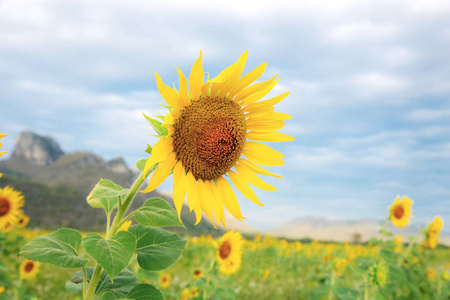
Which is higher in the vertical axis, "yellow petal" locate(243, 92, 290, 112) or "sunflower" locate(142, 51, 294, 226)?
"yellow petal" locate(243, 92, 290, 112)

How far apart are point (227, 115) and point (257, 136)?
0.76 feet

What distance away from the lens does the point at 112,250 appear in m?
1.30

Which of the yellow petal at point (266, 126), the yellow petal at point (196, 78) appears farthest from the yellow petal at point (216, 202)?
the yellow petal at point (196, 78)

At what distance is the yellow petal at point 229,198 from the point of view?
1733 mm

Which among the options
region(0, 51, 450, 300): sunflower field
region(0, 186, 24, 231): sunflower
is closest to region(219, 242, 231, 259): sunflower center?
region(0, 51, 450, 300): sunflower field

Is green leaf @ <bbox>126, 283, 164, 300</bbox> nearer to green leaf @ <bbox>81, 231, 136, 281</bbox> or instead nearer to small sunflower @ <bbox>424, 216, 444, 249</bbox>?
green leaf @ <bbox>81, 231, 136, 281</bbox>

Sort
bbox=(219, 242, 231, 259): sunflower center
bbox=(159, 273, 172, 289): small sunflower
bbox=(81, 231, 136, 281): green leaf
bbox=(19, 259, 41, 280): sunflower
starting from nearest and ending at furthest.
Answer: bbox=(81, 231, 136, 281): green leaf → bbox=(219, 242, 231, 259): sunflower center → bbox=(159, 273, 172, 289): small sunflower → bbox=(19, 259, 41, 280): sunflower

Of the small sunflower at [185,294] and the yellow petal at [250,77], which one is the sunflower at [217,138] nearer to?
the yellow petal at [250,77]

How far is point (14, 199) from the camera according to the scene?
177 inches

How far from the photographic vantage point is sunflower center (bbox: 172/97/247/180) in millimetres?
1589

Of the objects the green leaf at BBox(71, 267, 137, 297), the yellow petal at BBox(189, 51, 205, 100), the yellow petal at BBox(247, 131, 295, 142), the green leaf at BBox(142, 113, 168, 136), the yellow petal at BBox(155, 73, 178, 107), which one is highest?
the yellow petal at BBox(189, 51, 205, 100)

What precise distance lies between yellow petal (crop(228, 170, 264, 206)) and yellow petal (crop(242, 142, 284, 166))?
118 mm

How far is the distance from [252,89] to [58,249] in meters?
1.10

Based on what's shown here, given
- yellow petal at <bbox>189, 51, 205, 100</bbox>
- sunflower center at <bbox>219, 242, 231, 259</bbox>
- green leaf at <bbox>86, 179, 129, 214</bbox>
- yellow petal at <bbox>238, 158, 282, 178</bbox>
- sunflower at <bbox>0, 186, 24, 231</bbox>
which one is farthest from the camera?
sunflower at <bbox>0, 186, 24, 231</bbox>
